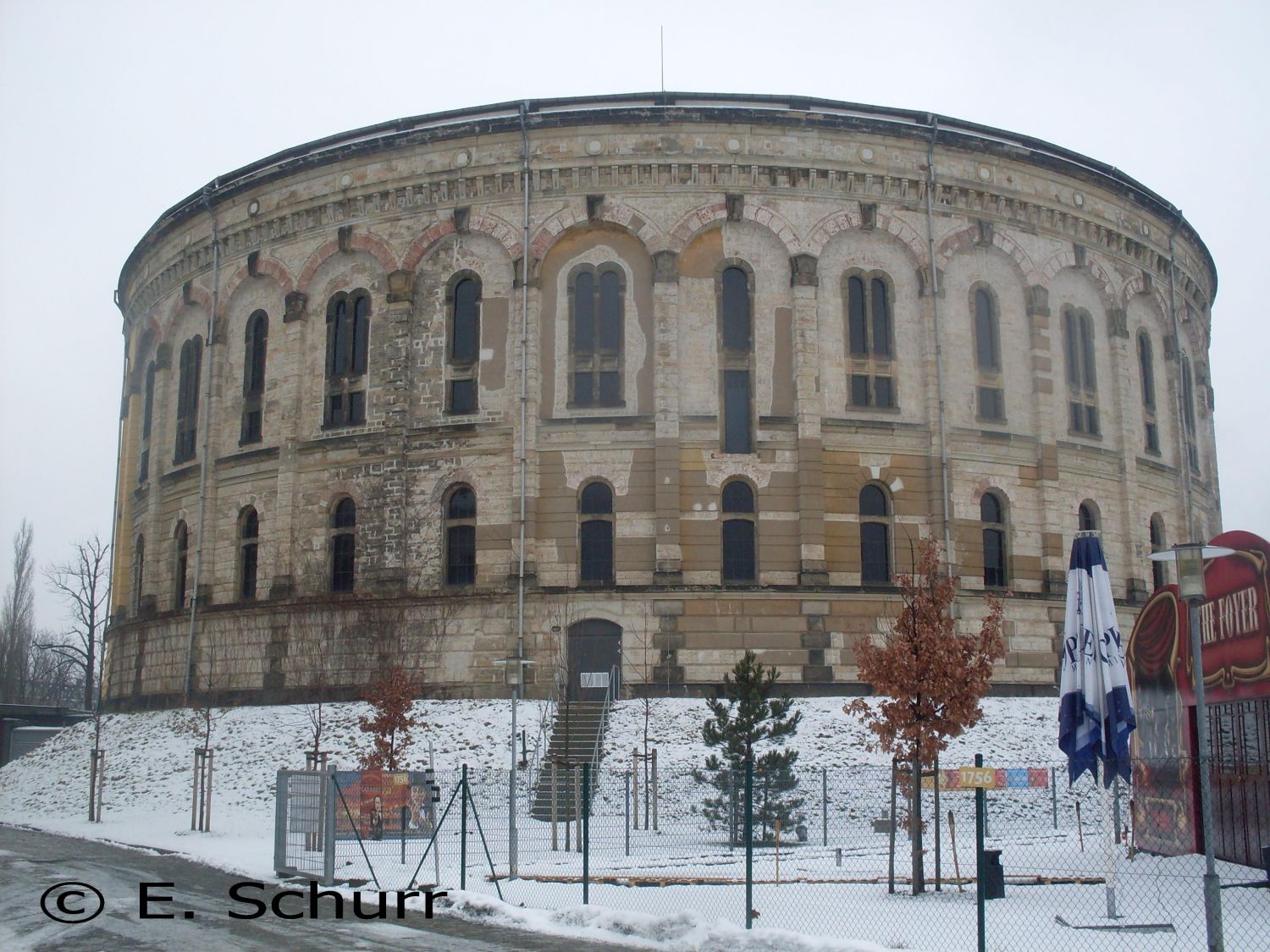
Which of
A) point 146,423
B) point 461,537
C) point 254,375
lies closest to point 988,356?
point 461,537

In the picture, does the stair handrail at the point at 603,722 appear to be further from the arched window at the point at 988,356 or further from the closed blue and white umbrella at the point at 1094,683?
the arched window at the point at 988,356

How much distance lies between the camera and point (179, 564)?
145ft

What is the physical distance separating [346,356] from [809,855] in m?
23.7

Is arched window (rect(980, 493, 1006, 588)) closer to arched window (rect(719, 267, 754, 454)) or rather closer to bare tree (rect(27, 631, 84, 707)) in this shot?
arched window (rect(719, 267, 754, 454))

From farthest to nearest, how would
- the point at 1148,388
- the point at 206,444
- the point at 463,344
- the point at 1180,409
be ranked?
1. the point at 1180,409
2. the point at 1148,388
3. the point at 206,444
4. the point at 463,344

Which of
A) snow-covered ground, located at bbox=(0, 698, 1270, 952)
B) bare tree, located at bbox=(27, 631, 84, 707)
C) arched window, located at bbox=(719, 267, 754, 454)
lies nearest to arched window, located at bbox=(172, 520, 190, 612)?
snow-covered ground, located at bbox=(0, 698, 1270, 952)

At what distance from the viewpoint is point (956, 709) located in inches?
722

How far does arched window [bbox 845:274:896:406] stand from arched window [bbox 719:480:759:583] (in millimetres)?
4281

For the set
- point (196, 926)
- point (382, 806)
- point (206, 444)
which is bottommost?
point (196, 926)

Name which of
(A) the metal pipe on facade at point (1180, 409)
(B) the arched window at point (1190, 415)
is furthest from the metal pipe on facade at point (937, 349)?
(B) the arched window at point (1190, 415)

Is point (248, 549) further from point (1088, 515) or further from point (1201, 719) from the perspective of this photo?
point (1201, 719)

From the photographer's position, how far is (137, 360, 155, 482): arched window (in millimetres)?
47312

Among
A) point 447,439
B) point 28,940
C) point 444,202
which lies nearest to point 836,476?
point 447,439

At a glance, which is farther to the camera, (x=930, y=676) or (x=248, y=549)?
(x=248, y=549)
